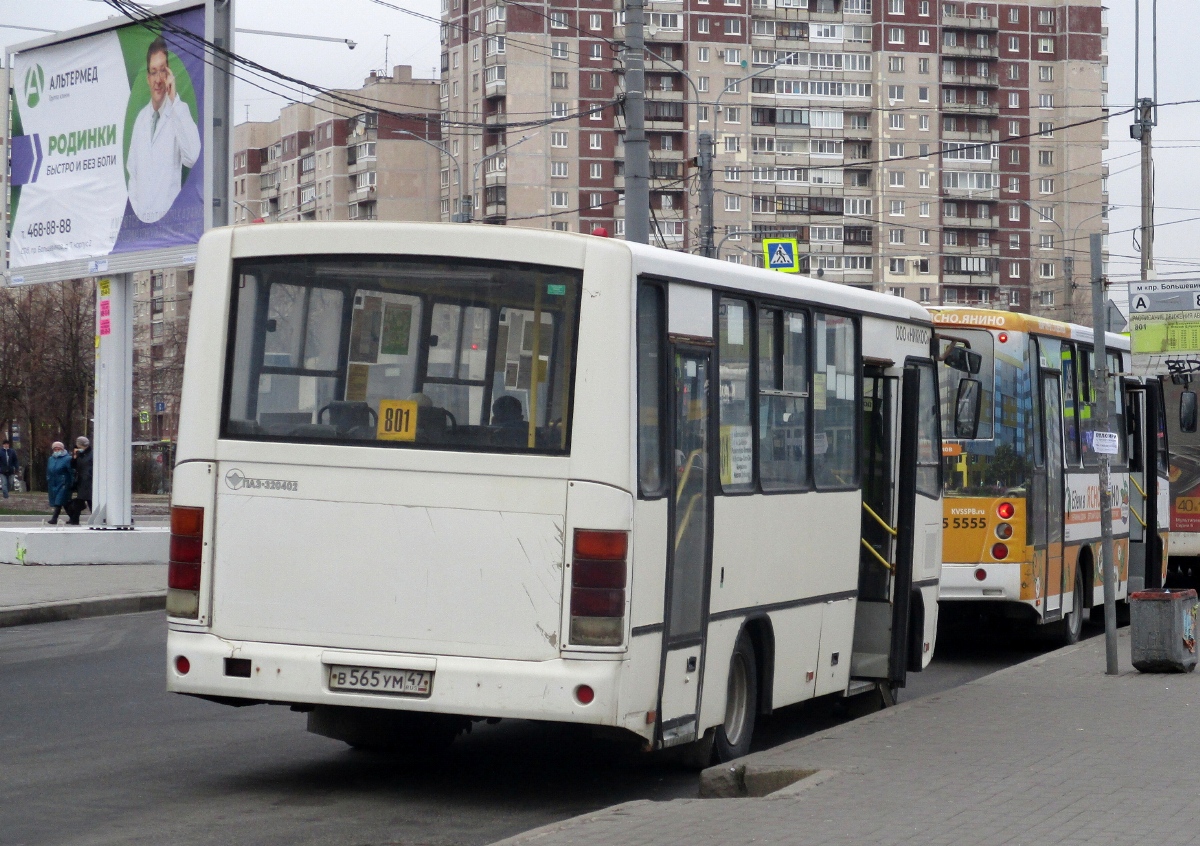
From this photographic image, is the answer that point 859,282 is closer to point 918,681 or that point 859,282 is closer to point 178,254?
point 178,254

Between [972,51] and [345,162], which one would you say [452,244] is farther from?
[972,51]

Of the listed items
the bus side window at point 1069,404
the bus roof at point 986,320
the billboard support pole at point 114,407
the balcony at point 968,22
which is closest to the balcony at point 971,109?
the balcony at point 968,22

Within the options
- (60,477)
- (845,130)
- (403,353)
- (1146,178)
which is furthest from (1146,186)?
(845,130)

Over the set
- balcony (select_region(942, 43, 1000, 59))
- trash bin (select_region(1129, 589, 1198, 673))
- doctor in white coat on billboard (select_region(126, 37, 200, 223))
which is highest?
balcony (select_region(942, 43, 1000, 59))

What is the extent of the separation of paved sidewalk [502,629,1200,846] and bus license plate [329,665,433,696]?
1.01 meters

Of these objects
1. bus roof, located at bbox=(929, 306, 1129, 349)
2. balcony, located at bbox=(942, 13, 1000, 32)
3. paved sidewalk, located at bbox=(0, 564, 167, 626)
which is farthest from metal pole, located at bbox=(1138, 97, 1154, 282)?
balcony, located at bbox=(942, 13, 1000, 32)

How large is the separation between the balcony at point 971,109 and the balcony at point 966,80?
1.33 m

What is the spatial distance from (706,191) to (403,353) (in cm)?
2085

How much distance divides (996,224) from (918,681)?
104341 mm

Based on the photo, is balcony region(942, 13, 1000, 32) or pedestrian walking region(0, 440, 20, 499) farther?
balcony region(942, 13, 1000, 32)

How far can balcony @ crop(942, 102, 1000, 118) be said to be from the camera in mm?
114625

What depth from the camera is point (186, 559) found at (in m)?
7.93

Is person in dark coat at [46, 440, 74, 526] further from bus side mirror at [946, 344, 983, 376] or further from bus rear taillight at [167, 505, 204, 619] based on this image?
bus rear taillight at [167, 505, 204, 619]

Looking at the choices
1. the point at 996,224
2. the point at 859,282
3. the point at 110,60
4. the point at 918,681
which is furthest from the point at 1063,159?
the point at 918,681
